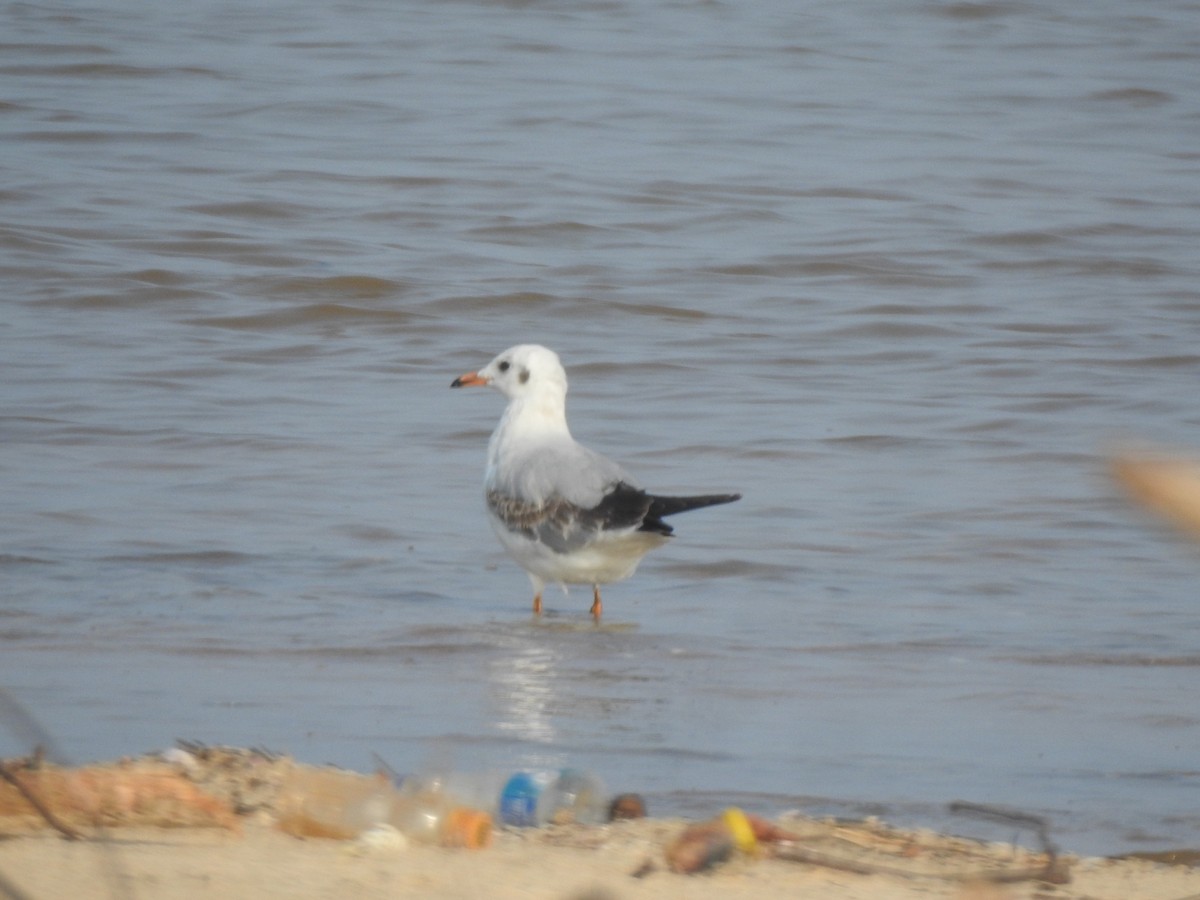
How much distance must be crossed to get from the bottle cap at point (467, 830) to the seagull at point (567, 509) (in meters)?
2.96

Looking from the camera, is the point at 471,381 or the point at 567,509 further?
the point at 471,381

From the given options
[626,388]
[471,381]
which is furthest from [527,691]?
[626,388]

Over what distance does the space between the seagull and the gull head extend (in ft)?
0.36

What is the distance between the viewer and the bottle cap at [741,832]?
10.2 feet

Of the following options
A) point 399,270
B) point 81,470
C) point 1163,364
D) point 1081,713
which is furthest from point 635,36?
point 1081,713

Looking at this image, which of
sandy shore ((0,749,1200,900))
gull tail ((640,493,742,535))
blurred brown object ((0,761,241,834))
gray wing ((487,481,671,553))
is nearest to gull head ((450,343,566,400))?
gray wing ((487,481,671,553))

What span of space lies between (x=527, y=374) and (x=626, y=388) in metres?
3.07

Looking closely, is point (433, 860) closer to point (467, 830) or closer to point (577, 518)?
point (467, 830)

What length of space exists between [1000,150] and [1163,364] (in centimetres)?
743

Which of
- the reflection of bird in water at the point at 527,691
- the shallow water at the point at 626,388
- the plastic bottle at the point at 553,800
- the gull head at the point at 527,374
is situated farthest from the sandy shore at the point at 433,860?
the gull head at the point at 527,374

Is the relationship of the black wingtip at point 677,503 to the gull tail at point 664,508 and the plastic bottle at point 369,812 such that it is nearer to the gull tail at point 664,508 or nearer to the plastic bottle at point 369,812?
the gull tail at point 664,508

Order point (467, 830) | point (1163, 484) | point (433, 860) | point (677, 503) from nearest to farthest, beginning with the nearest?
1. point (1163, 484)
2. point (433, 860)
3. point (467, 830)
4. point (677, 503)

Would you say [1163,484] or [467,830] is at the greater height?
[1163,484]

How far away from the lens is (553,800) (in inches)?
143
